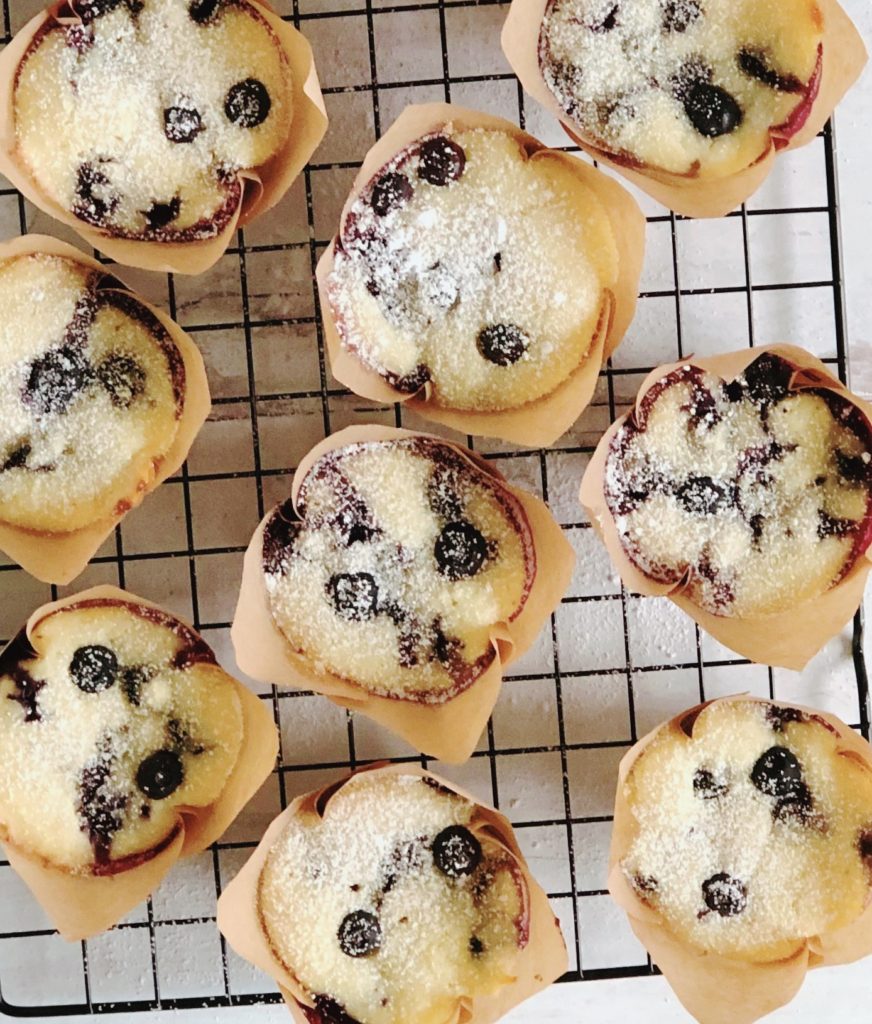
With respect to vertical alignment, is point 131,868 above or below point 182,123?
below

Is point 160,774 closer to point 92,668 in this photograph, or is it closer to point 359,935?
point 92,668

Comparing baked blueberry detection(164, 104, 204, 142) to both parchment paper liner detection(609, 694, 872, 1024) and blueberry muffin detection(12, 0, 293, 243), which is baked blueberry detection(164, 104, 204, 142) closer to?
blueberry muffin detection(12, 0, 293, 243)

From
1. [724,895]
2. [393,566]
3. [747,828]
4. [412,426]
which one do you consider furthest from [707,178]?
[724,895]

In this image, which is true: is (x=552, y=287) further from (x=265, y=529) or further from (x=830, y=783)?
(x=830, y=783)

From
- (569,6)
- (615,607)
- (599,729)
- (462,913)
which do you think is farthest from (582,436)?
(462,913)

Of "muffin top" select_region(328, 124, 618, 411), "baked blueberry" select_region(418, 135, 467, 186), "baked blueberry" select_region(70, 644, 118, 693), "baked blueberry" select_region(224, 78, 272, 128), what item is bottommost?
"baked blueberry" select_region(70, 644, 118, 693)

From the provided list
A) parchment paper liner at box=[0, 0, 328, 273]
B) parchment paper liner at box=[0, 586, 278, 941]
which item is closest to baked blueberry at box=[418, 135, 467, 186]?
parchment paper liner at box=[0, 0, 328, 273]
